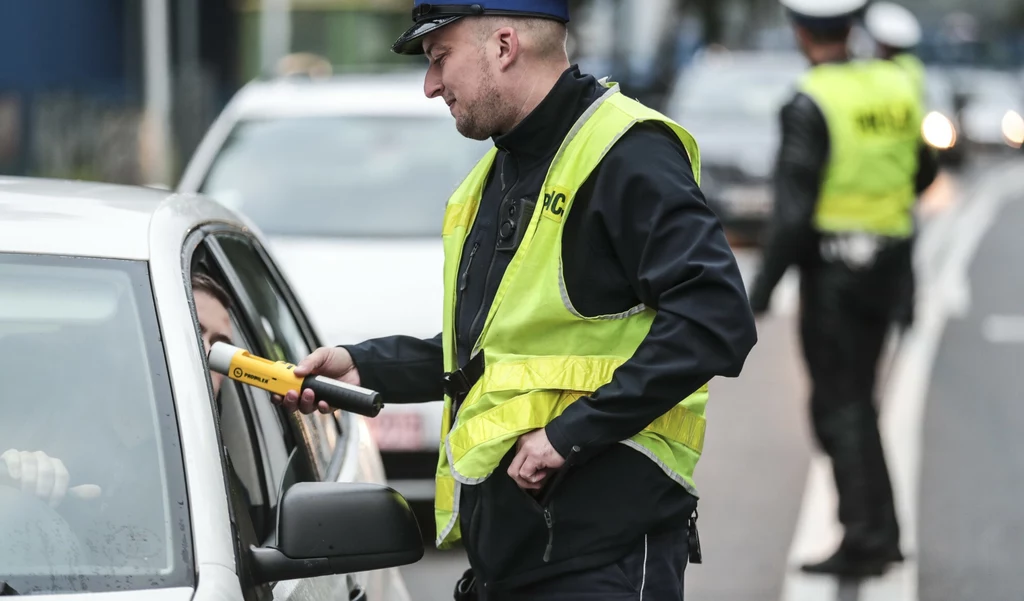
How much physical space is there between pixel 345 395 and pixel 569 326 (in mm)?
406

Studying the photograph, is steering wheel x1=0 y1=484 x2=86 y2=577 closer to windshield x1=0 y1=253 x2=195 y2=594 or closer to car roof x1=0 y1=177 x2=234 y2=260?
windshield x1=0 y1=253 x2=195 y2=594

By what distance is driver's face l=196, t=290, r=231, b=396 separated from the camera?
323 cm

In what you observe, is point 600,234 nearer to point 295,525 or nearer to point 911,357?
point 295,525

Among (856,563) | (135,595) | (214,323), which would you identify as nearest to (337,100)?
(856,563)

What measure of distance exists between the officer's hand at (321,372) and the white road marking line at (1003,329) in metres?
9.50

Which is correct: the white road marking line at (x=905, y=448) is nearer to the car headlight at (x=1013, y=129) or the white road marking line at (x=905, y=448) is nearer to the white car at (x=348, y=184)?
the white car at (x=348, y=184)

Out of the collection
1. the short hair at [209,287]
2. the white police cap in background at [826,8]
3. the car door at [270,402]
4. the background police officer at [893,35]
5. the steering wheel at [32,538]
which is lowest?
the background police officer at [893,35]

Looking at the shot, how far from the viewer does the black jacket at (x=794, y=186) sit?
6047mm

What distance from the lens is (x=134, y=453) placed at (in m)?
2.68

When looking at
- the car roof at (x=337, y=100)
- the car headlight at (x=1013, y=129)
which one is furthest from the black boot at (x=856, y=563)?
the car headlight at (x=1013, y=129)

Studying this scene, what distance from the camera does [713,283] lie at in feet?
9.27

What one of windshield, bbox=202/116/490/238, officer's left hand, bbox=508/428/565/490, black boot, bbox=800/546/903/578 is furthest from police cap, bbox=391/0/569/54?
windshield, bbox=202/116/490/238

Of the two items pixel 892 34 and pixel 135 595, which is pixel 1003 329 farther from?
pixel 135 595

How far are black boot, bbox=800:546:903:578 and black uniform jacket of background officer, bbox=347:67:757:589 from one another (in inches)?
132
